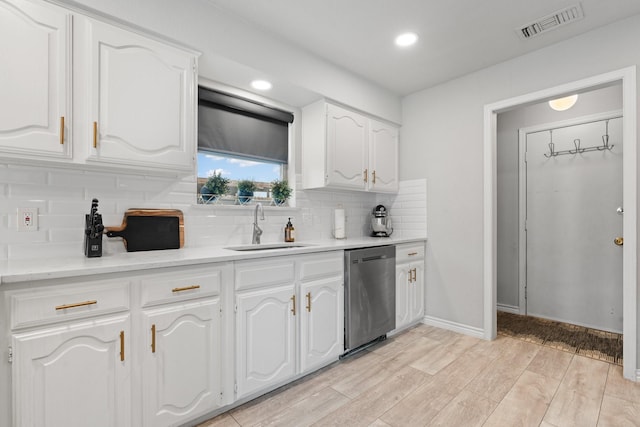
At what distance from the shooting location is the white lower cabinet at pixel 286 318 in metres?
1.84

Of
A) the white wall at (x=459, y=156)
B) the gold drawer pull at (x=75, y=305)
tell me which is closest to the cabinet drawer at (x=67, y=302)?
the gold drawer pull at (x=75, y=305)

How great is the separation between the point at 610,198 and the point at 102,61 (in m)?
4.26

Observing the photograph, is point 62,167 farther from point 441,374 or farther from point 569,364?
point 569,364

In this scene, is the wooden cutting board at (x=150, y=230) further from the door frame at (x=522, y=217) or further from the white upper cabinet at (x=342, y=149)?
the door frame at (x=522, y=217)

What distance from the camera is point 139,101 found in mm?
1729

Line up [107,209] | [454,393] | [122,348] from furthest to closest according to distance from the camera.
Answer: [454,393] → [107,209] → [122,348]

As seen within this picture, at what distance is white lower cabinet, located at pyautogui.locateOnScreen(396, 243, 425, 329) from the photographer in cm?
295

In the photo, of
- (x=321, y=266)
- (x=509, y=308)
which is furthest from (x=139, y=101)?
(x=509, y=308)

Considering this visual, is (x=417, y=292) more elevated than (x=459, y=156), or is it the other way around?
(x=459, y=156)

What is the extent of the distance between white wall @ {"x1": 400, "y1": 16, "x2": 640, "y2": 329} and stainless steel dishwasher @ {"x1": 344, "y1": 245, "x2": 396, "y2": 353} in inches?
27.9

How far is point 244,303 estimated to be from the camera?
1832 mm

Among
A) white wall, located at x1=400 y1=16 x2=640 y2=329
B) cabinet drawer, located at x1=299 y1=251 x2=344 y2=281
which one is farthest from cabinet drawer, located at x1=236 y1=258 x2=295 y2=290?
white wall, located at x1=400 y1=16 x2=640 y2=329

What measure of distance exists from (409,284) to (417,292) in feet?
0.66

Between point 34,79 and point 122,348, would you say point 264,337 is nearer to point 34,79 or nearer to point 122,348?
point 122,348
